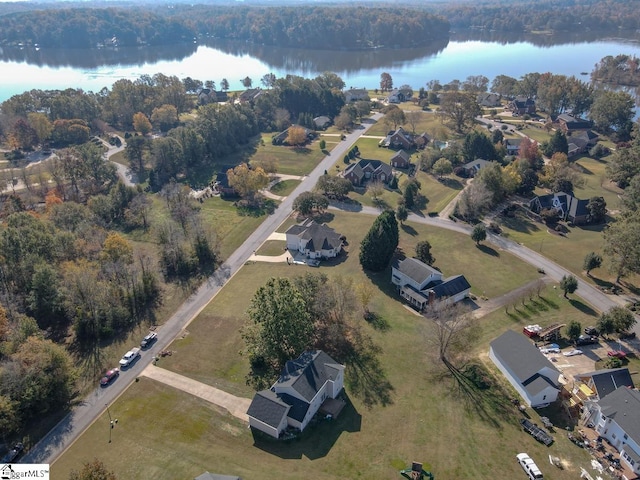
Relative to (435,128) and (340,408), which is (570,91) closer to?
(435,128)

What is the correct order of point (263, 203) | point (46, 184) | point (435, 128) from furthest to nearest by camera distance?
point (435, 128)
point (46, 184)
point (263, 203)

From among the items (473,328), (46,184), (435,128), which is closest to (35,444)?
(473,328)

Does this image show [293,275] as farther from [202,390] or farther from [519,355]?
[519,355]

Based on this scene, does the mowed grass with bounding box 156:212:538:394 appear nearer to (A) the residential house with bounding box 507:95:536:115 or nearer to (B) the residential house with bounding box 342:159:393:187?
(B) the residential house with bounding box 342:159:393:187

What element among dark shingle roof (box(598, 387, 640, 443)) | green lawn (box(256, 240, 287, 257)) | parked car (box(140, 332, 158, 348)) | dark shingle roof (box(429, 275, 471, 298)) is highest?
dark shingle roof (box(598, 387, 640, 443))

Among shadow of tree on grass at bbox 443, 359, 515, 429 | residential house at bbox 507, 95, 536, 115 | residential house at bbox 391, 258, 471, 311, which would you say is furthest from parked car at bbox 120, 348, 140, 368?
residential house at bbox 507, 95, 536, 115
